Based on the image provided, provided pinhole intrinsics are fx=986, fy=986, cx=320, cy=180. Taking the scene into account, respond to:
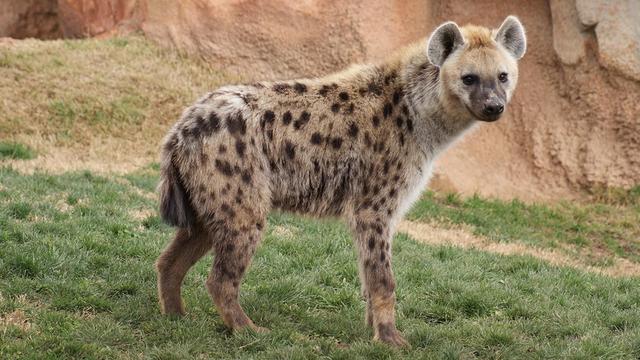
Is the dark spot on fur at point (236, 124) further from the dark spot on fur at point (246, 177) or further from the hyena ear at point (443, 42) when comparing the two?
the hyena ear at point (443, 42)

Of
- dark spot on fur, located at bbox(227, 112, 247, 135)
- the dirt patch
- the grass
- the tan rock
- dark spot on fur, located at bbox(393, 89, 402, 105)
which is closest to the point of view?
dark spot on fur, located at bbox(227, 112, 247, 135)

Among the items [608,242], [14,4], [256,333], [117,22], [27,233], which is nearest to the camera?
[256,333]

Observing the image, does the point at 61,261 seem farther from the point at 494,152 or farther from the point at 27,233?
the point at 494,152

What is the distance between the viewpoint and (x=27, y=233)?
6.59m

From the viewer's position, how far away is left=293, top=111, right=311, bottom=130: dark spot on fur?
18.4ft

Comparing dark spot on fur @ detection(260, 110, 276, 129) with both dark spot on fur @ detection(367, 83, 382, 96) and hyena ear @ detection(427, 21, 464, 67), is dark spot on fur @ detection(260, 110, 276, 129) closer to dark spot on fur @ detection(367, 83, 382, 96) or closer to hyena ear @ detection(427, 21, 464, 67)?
dark spot on fur @ detection(367, 83, 382, 96)

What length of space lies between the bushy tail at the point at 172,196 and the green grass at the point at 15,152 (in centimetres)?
451

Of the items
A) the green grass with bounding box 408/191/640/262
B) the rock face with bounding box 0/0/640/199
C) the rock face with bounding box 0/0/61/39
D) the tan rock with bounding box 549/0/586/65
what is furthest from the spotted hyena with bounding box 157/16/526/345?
the rock face with bounding box 0/0/61/39

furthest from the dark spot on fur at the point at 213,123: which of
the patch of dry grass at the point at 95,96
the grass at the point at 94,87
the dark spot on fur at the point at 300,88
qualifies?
the grass at the point at 94,87

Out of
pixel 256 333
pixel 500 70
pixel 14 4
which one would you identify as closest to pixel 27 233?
pixel 256 333

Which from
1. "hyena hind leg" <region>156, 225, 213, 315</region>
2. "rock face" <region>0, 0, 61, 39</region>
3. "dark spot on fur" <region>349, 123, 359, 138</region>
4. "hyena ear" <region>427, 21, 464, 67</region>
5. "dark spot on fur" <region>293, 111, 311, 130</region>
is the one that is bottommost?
"hyena hind leg" <region>156, 225, 213, 315</region>

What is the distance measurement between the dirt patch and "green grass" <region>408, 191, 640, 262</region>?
243mm

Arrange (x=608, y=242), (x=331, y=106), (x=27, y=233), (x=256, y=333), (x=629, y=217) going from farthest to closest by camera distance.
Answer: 1. (x=629, y=217)
2. (x=608, y=242)
3. (x=27, y=233)
4. (x=331, y=106)
5. (x=256, y=333)

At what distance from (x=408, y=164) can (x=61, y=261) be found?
2.26 metres
